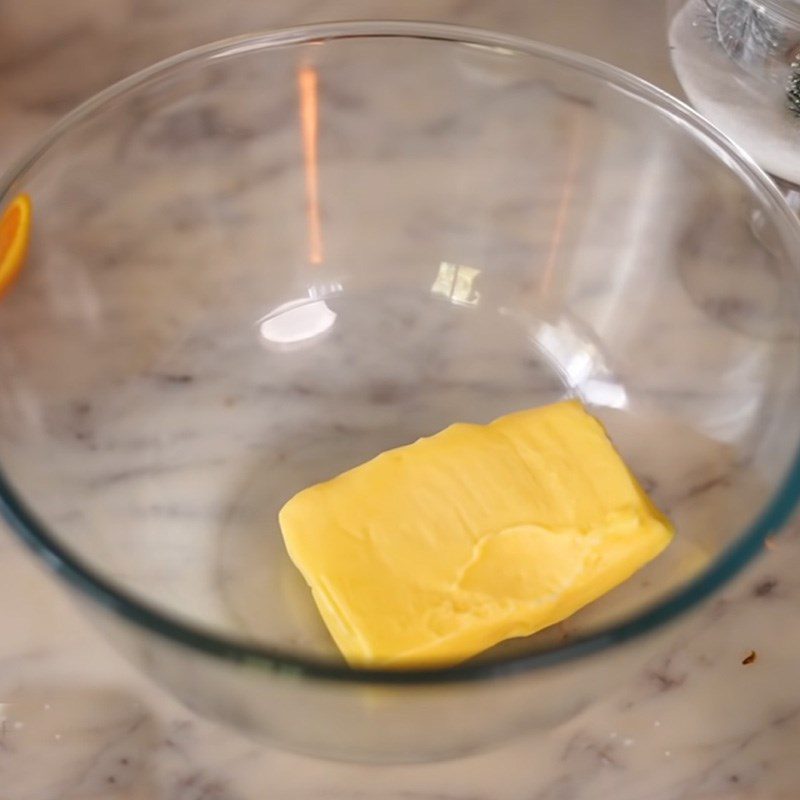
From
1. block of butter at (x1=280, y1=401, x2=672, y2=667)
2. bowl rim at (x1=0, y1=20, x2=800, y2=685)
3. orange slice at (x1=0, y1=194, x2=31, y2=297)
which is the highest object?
orange slice at (x1=0, y1=194, x2=31, y2=297)

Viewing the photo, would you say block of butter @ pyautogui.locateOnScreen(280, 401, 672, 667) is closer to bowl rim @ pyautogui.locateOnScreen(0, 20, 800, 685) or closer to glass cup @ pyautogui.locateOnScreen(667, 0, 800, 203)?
bowl rim @ pyautogui.locateOnScreen(0, 20, 800, 685)

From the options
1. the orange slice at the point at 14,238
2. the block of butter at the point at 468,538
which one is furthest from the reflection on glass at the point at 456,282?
the orange slice at the point at 14,238

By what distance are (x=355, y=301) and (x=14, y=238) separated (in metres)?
0.26

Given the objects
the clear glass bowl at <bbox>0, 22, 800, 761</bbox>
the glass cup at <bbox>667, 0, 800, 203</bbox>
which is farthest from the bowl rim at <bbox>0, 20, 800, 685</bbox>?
the glass cup at <bbox>667, 0, 800, 203</bbox>

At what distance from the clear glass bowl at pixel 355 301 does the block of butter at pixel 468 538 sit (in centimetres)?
3

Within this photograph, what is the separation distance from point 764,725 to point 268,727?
0.91 ft

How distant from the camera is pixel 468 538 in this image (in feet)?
2.02

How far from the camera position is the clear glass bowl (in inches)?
25.2

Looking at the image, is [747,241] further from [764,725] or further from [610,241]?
[764,725]

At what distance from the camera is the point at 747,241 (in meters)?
0.69

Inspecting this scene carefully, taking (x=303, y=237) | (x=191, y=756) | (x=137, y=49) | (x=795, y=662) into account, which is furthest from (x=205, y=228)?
(x=795, y=662)

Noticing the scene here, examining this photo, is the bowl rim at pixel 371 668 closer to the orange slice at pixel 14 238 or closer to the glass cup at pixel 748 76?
the orange slice at pixel 14 238

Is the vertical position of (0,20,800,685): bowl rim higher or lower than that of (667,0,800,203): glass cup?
lower

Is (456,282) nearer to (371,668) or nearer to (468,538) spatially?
(468,538)
